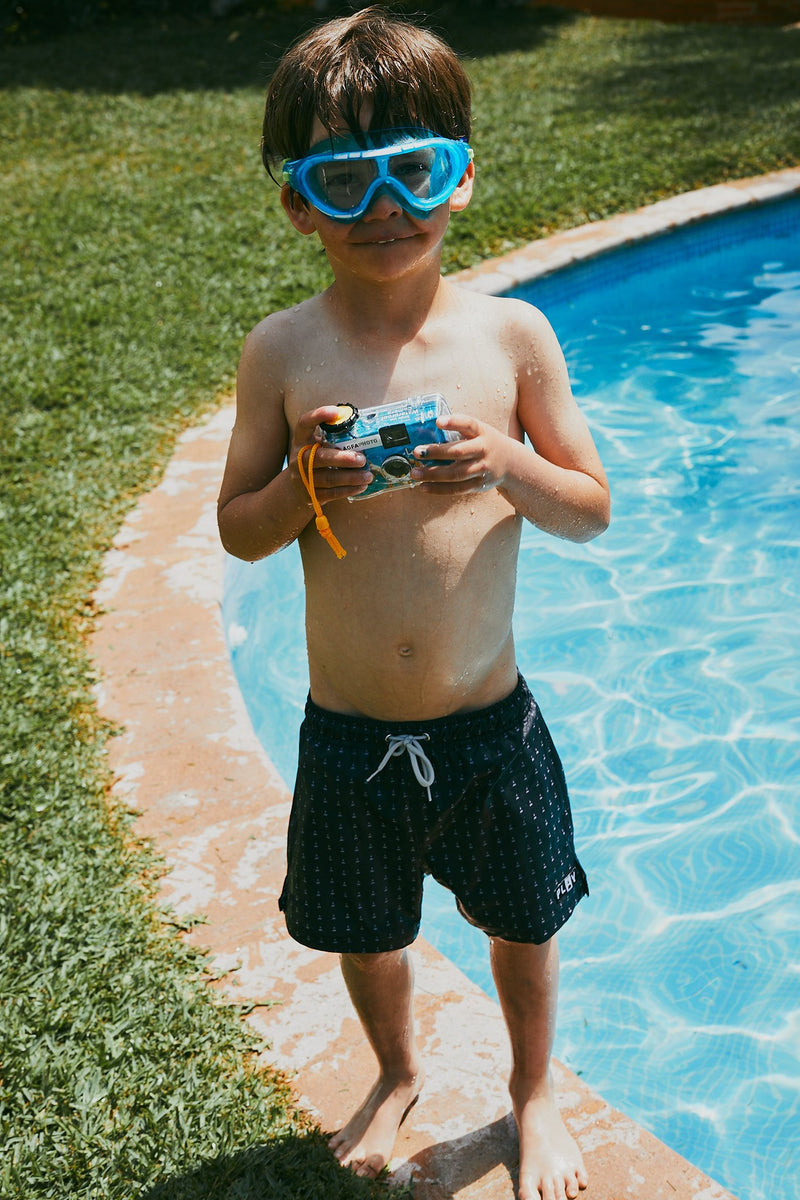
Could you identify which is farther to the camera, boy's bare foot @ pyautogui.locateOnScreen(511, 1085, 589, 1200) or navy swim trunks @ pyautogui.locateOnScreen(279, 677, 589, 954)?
boy's bare foot @ pyautogui.locateOnScreen(511, 1085, 589, 1200)

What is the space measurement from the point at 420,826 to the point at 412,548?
1.61 feet

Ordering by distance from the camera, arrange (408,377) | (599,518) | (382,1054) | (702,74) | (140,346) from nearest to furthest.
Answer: (408,377), (599,518), (382,1054), (140,346), (702,74)

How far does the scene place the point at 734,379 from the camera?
701 cm

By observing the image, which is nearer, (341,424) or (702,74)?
(341,424)

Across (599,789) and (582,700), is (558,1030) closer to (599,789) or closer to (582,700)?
(599,789)

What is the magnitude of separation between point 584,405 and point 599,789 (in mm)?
3305

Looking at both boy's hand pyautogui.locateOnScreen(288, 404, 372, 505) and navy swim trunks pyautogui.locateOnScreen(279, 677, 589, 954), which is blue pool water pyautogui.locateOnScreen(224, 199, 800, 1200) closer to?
navy swim trunks pyautogui.locateOnScreen(279, 677, 589, 954)

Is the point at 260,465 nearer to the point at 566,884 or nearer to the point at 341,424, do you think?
the point at 341,424

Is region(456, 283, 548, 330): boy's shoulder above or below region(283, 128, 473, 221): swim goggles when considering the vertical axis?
below

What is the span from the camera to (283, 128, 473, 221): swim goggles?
1786 mm

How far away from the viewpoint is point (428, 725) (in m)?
2.02

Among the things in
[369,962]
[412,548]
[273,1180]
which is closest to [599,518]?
[412,548]

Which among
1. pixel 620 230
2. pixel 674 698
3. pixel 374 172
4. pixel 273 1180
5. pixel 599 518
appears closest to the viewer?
pixel 374 172

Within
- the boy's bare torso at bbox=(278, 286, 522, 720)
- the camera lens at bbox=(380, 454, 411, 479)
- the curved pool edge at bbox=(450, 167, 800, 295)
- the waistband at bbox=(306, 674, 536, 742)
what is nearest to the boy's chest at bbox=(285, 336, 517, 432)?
the boy's bare torso at bbox=(278, 286, 522, 720)
